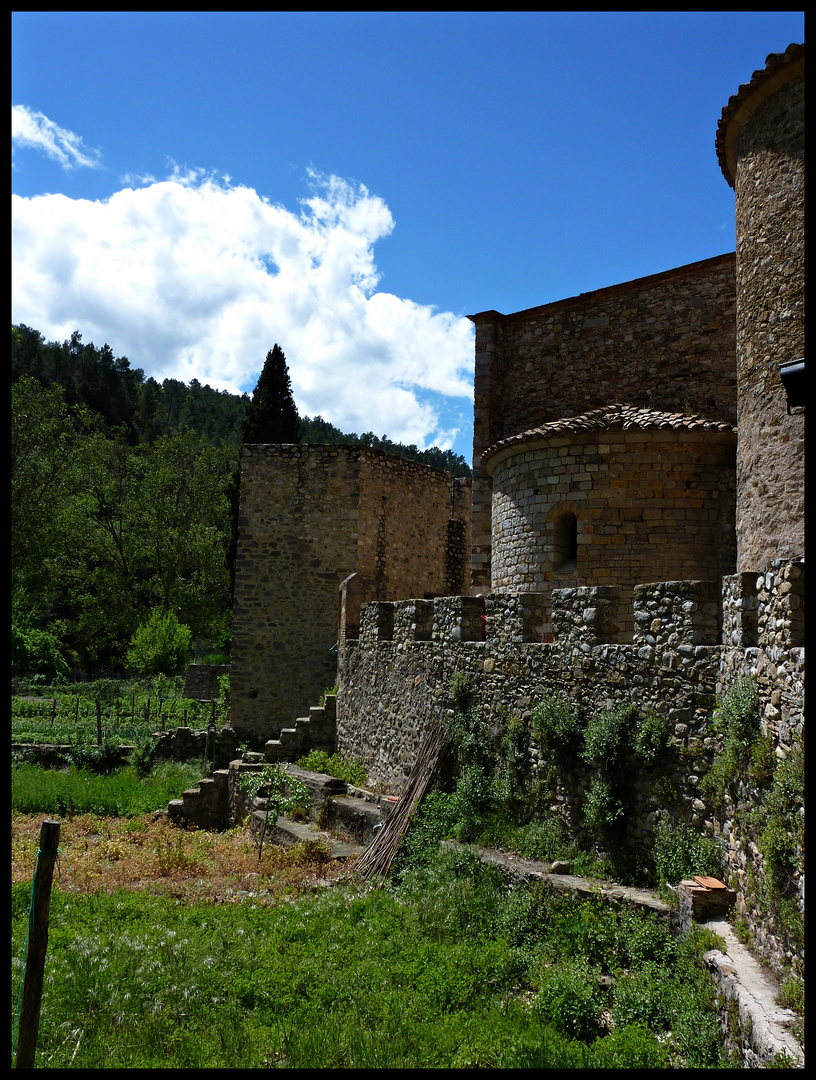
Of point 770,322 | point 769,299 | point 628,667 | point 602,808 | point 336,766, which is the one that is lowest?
point 336,766

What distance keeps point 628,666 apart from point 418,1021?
11.6 ft

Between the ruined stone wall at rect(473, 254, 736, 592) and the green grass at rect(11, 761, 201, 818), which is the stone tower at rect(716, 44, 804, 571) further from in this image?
the green grass at rect(11, 761, 201, 818)

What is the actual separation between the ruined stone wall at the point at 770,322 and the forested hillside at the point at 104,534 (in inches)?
1009

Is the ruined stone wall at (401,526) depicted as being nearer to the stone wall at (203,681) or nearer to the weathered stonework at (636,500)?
the weathered stonework at (636,500)

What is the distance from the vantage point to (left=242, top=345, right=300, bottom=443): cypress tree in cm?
3180

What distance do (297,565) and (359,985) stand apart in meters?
12.7

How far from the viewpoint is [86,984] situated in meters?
5.73

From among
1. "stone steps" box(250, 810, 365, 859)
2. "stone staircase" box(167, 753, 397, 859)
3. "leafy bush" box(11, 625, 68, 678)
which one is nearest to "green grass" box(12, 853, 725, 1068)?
"stone steps" box(250, 810, 365, 859)

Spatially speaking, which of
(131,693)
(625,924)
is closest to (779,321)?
(625,924)

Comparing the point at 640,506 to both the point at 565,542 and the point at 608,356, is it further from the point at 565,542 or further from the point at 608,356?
the point at 608,356

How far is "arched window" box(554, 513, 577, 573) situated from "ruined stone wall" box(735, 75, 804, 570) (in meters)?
2.48

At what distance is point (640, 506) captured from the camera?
36.4ft

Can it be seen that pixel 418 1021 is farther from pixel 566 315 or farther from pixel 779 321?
pixel 566 315

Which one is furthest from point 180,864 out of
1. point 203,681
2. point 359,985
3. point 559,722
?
point 203,681
